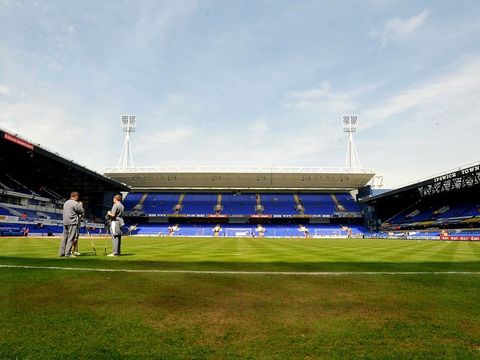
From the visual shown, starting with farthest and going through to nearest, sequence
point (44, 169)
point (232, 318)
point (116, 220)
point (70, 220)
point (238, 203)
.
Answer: point (238, 203)
point (44, 169)
point (116, 220)
point (70, 220)
point (232, 318)

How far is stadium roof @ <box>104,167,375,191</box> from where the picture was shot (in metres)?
71.6

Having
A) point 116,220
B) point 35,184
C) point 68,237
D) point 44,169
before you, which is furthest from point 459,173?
point 35,184

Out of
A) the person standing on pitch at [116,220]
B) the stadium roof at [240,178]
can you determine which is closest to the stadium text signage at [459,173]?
the stadium roof at [240,178]

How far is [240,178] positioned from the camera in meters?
75.8

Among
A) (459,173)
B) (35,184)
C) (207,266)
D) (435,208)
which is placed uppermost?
(35,184)

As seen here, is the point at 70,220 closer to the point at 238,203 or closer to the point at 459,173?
the point at 459,173

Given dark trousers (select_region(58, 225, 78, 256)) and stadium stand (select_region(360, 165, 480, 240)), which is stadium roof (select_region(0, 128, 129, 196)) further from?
stadium stand (select_region(360, 165, 480, 240))

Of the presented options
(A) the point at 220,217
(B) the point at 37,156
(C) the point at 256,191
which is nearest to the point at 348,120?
(C) the point at 256,191

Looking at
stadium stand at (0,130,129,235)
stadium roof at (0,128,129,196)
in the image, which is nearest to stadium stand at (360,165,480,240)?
stadium roof at (0,128,129,196)

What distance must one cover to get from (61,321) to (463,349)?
13.5 feet

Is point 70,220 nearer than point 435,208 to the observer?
Yes

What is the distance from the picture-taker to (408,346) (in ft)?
10.6

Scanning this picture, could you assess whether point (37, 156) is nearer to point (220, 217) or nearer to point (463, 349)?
point (220, 217)

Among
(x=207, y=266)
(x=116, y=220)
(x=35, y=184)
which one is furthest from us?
(x=35, y=184)
